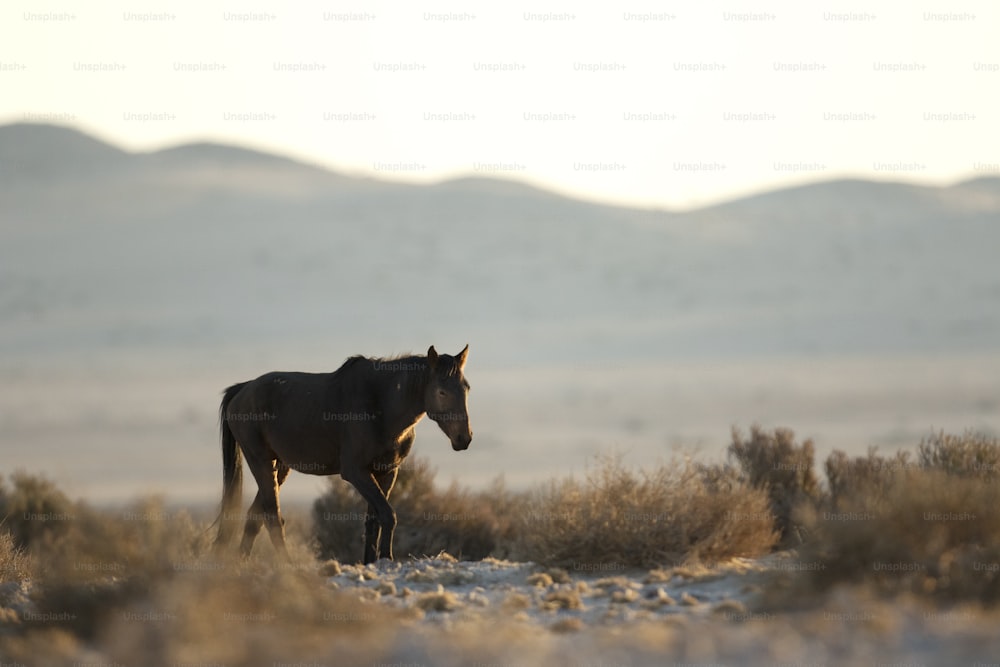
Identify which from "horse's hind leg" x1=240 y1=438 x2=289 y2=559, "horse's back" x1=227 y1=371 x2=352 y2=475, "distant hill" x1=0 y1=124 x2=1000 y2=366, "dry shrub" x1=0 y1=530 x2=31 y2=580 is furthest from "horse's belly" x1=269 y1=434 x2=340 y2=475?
"distant hill" x1=0 y1=124 x2=1000 y2=366

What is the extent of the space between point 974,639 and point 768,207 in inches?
4638

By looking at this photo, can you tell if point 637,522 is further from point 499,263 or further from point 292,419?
point 499,263

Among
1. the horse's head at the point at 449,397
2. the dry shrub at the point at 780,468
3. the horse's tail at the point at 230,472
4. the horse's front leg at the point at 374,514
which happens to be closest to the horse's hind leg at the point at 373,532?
the horse's front leg at the point at 374,514

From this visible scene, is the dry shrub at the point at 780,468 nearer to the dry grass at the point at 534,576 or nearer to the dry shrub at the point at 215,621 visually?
the dry grass at the point at 534,576

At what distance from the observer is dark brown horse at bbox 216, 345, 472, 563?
15.0 m

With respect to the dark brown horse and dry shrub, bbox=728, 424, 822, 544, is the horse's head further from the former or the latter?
dry shrub, bbox=728, 424, 822, 544

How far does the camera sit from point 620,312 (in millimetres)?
102000

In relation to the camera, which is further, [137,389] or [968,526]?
[137,389]

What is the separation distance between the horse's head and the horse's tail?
110 inches

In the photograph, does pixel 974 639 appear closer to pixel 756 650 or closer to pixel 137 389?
pixel 756 650

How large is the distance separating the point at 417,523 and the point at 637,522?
617 cm

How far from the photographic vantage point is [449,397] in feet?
48.6

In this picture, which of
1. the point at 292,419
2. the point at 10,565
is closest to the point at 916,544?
the point at 292,419


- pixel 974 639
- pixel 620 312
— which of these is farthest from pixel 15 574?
pixel 620 312
